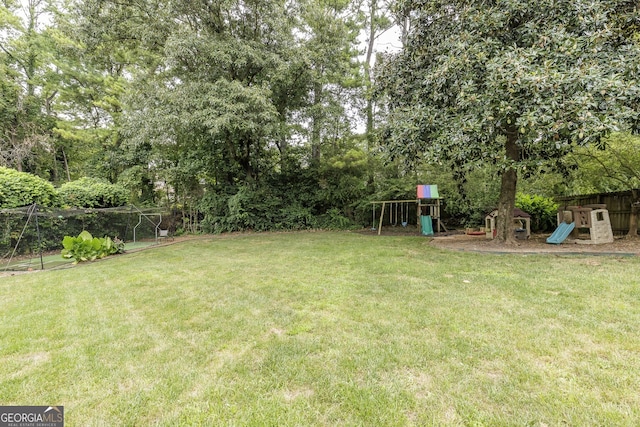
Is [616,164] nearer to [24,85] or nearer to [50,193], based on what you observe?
[50,193]

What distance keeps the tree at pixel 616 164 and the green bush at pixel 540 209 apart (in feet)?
3.31

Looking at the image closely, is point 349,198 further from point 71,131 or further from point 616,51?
point 71,131

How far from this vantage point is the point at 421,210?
10.6 meters

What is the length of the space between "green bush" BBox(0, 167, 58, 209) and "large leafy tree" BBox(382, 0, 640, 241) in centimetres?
924

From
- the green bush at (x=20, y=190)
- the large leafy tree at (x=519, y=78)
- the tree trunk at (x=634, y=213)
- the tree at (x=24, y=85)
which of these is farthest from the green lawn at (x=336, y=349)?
the tree at (x=24, y=85)

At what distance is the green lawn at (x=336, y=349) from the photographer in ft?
5.25

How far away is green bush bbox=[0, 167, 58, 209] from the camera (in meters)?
6.89

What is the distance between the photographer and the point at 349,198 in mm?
12336

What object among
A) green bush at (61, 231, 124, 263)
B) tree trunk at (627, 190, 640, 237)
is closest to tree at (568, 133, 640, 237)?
tree trunk at (627, 190, 640, 237)

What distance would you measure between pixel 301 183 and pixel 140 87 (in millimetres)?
6701

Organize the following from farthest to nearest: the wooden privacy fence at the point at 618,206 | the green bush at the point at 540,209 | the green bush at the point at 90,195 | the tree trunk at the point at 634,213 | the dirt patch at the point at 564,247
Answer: the green bush at the point at 540,209, the green bush at the point at 90,195, the wooden privacy fence at the point at 618,206, the tree trunk at the point at 634,213, the dirt patch at the point at 564,247

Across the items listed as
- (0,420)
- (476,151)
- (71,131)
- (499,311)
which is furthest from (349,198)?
(71,131)

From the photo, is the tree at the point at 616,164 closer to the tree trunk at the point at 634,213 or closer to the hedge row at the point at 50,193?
the tree trunk at the point at 634,213

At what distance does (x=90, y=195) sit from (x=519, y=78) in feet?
37.7
